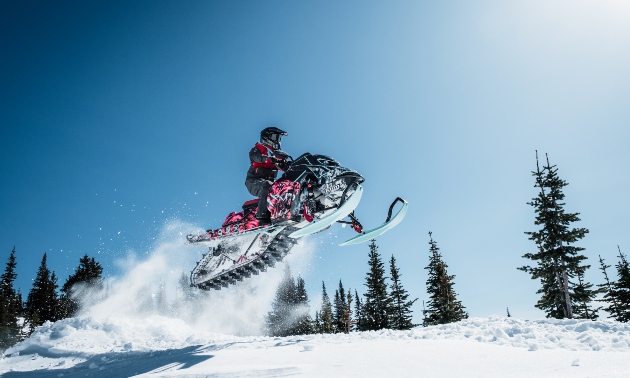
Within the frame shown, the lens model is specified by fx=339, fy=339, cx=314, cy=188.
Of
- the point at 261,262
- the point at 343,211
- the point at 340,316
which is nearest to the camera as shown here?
the point at 343,211

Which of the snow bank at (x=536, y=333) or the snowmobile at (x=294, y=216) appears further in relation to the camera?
the snowmobile at (x=294, y=216)

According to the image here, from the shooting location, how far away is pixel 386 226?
10.1 metres

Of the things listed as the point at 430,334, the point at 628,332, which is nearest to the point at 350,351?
the point at 430,334

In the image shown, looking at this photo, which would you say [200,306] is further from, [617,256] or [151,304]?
[617,256]

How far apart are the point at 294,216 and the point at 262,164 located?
218 cm

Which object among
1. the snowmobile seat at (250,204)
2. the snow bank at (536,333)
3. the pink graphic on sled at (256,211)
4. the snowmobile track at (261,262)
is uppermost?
the snowmobile seat at (250,204)

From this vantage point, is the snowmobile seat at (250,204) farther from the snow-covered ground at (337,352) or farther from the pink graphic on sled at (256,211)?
the snow-covered ground at (337,352)

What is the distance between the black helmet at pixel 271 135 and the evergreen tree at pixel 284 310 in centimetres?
3577

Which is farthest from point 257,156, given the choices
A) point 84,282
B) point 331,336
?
point 84,282

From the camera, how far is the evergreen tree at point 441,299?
96.1ft

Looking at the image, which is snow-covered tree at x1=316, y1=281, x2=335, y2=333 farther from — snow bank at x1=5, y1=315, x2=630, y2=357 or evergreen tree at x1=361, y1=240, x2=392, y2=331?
snow bank at x1=5, y1=315, x2=630, y2=357

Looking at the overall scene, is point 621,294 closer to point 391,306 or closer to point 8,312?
point 391,306

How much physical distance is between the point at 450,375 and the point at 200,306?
179 ft

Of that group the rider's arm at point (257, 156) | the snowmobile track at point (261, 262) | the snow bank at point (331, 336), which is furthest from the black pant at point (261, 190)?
the snow bank at point (331, 336)
